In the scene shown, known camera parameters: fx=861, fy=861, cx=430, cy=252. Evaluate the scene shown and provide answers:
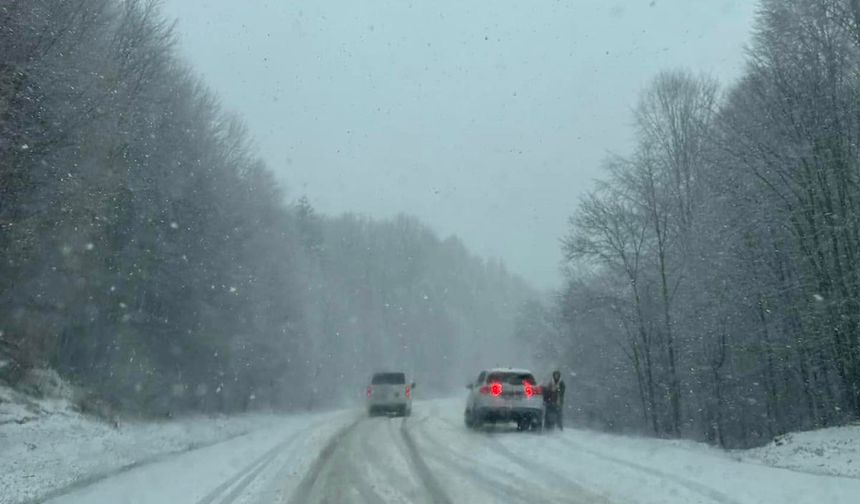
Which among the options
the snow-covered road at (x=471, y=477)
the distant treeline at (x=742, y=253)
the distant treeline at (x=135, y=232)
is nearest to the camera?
the snow-covered road at (x=471, y=477)

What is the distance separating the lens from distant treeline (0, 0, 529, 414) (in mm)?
17000

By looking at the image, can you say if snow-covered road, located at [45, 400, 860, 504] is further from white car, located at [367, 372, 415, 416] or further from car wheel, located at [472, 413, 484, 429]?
white car, located at [367, 372, 415, 416]

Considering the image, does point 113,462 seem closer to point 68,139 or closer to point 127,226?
point 68,139

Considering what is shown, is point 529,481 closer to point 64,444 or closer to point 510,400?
point 510,400

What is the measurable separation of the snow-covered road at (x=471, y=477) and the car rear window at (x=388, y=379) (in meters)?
18.8

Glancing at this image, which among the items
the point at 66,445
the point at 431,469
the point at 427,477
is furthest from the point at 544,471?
the point at 66,445

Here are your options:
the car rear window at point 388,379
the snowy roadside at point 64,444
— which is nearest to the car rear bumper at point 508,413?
the snowy roadside at point 64,444

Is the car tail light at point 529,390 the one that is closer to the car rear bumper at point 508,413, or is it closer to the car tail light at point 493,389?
the car rear bumper at point 508,413

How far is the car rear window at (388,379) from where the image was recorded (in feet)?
131

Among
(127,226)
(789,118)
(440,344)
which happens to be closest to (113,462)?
(127,226)

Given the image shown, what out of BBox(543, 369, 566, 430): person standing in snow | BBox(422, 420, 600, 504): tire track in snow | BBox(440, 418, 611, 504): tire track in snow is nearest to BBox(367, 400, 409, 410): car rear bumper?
BBox(543, 369, 566, 430): person standing in snow

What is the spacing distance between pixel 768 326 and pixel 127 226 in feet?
74.0

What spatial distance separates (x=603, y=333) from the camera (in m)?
42.7

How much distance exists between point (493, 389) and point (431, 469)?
8911 mm
